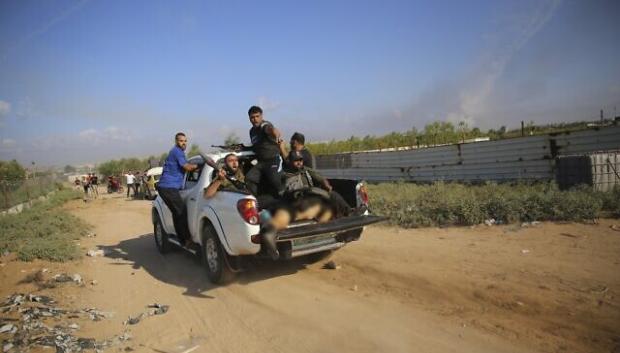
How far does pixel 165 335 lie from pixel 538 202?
7.45 m

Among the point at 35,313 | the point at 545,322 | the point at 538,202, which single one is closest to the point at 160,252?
the point at 35,313

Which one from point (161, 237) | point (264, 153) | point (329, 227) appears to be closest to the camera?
point (329, 227)

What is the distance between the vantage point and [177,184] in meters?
7.30

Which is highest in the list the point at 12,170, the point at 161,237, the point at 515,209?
the point at 12,170

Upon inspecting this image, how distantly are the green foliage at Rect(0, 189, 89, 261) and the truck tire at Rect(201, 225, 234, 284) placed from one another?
4009mm

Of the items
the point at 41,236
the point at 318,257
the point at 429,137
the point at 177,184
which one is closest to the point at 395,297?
the point at 318,257

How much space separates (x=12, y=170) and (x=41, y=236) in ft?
138

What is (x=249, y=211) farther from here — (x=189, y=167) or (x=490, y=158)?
(x=490, y=158)

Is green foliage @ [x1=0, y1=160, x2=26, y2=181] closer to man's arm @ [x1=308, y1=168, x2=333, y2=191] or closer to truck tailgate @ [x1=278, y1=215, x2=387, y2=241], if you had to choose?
man's arm @ [x1=308, y1=168, x2=333, y2=191]

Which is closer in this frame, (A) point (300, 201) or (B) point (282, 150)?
(A) point (300, 201)

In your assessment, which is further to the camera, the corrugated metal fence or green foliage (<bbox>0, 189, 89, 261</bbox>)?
the corrugated metal fence

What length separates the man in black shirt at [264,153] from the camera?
586 cm

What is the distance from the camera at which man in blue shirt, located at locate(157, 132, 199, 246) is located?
7055 millimetres

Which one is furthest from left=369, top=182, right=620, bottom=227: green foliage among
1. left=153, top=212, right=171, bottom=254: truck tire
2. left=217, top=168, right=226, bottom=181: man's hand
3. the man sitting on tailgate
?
left=153, top=212, right=171, bottom=254: truck tire
